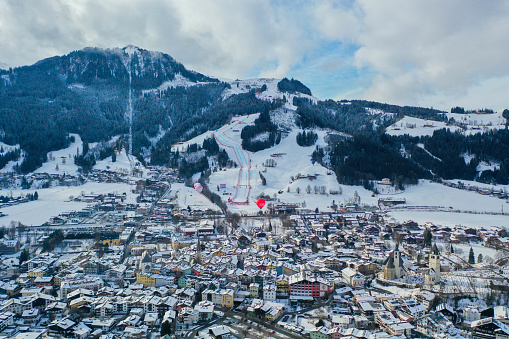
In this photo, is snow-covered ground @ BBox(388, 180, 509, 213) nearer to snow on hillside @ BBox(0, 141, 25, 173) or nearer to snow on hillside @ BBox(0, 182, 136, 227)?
snow on hillside @ BBox(0, 182, 136, 227)

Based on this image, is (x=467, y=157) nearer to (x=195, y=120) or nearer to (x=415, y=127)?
(x=415, y=127)

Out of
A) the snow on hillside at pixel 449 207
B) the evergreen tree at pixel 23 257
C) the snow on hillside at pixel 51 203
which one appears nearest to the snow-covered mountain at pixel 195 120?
the snow on hillside at pixel 449 207

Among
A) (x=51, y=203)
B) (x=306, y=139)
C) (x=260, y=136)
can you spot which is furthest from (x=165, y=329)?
(x=260, y=136)

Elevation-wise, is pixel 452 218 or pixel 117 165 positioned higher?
pixel 117 165

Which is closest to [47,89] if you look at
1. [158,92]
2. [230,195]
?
[158,92]

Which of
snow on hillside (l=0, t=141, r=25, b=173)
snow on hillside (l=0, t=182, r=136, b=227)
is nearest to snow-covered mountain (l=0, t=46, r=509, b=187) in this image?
snow on hillside (l=0, t=141, r=25, b=173)

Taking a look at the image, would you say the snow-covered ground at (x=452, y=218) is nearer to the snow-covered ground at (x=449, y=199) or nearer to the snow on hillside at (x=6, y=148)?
the snow-covered ground at (x=449, y=199)

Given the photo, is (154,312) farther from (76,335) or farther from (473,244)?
(473,244)
